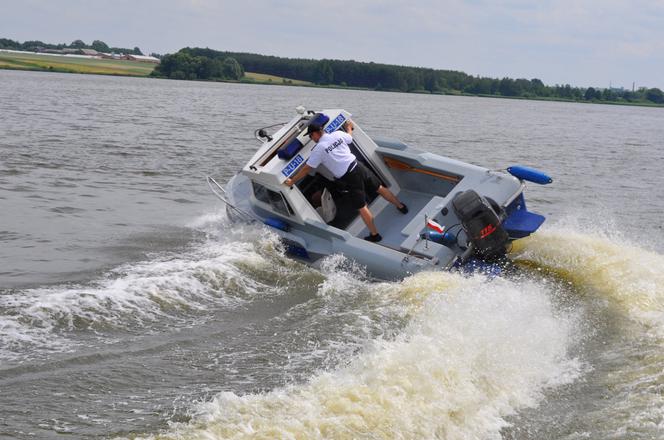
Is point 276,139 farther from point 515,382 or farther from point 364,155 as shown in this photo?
point 515,382

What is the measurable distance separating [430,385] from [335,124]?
541 cm

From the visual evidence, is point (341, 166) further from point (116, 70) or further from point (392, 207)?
point (116, 70)

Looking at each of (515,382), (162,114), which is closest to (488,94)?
(162,114)

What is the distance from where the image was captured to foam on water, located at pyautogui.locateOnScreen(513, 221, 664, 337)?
8.30 metres

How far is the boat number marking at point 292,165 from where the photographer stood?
10.1 m

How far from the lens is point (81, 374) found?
646 centimetres

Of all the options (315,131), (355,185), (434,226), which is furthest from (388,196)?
(434,226)

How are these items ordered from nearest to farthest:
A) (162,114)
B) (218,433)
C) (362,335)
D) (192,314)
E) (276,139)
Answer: (218,433) < (362,335) < (192,314) < (276,139) < (162,114)

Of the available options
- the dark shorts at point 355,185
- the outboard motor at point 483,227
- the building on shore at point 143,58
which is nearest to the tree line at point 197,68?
the building on shore at point 143,58

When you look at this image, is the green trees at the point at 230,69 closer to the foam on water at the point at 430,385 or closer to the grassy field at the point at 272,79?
the grassy field at the point at 272,79

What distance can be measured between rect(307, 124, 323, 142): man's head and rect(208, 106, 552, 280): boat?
86 mm

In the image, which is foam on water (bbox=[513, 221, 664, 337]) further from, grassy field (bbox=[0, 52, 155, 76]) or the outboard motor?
grassy field (bbox=[0, 52, 155, 76])

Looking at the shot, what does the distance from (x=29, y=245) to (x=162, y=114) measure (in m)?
25.6

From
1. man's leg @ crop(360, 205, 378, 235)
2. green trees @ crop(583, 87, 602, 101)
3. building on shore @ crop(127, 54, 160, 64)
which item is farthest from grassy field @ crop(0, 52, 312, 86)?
man's leg @ crop(360, 205, 378, 235)
